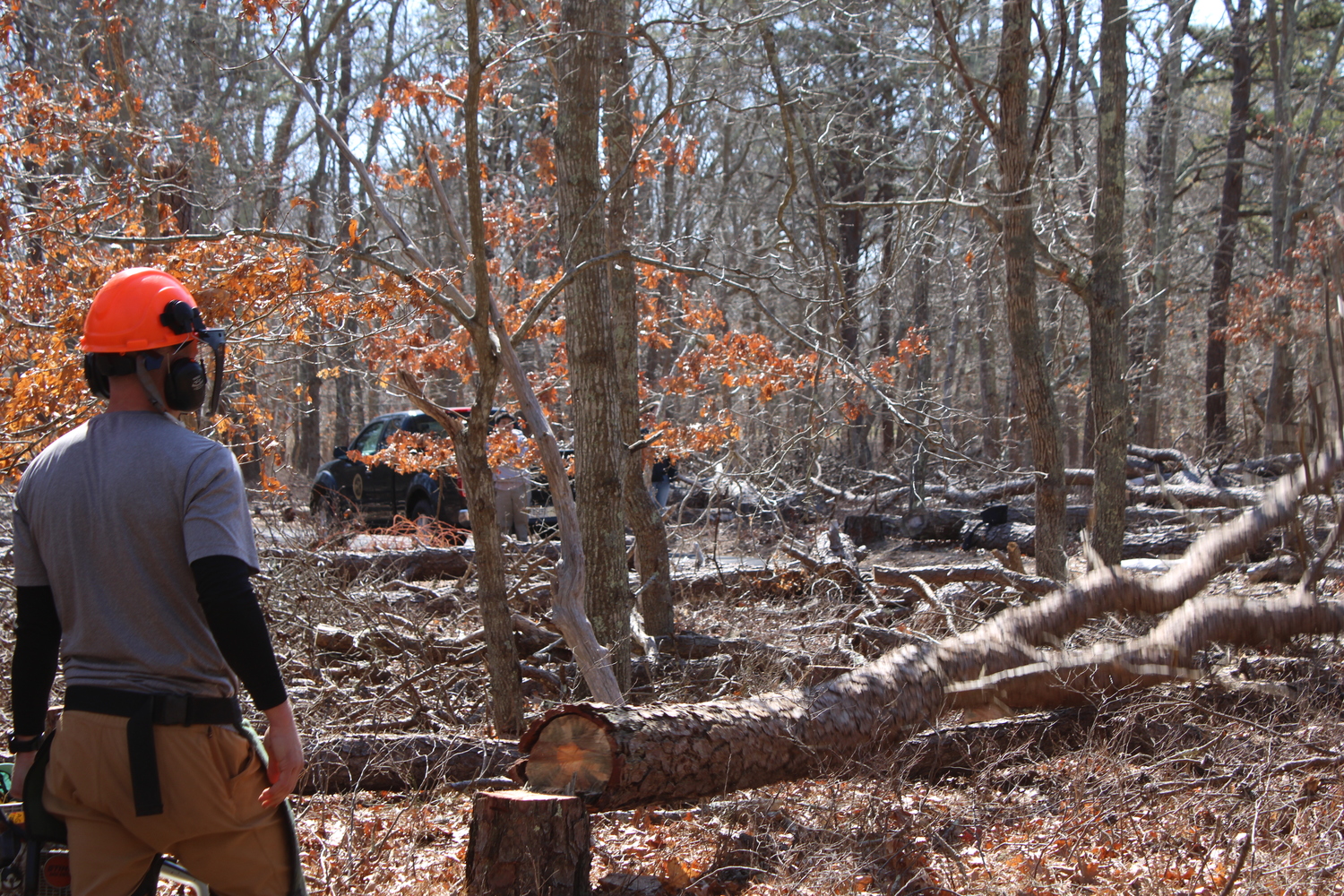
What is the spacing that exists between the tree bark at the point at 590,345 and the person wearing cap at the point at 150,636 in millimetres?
3968

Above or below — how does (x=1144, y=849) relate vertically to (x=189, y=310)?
below

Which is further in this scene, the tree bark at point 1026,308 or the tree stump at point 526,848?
the tree bark at point 1026,308

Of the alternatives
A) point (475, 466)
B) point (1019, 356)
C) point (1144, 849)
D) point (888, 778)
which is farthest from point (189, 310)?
point (1019, 356)

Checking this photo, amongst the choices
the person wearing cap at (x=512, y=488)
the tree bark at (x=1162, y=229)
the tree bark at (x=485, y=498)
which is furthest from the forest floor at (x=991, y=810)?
the tree bark at (x=1162, y=229)

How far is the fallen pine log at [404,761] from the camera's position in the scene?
4734mm

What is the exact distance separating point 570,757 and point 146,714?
1918mm

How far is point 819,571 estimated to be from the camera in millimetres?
8922

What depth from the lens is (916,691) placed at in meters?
4.40

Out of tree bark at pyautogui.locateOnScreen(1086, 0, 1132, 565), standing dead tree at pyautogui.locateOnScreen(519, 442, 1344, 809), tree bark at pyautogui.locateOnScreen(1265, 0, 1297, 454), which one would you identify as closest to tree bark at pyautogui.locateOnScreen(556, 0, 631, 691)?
standing dead tree at pyautogui.locateOnScreen(519, 442, 1344, 809)

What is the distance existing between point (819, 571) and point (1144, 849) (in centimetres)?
496

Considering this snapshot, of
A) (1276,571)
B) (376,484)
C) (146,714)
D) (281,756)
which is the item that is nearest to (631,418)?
(1276,571)

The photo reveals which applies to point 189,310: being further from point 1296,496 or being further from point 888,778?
point 1296,496

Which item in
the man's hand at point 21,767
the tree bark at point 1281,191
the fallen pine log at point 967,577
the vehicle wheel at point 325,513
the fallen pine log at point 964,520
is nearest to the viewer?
the man's hand at point 21,767

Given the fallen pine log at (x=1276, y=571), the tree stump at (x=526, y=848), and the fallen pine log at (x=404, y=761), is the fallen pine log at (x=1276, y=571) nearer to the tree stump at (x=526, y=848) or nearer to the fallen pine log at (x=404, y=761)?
the fallen pine log at (x=404, y=761)
